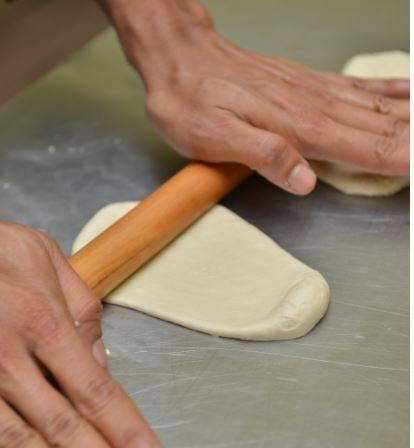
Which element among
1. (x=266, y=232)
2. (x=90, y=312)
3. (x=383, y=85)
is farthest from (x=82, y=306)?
(x=383, y=85)

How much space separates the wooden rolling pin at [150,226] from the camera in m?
0.98

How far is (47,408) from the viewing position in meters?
0.76

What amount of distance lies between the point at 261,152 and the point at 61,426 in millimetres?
512

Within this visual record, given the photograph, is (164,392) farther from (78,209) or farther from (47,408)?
(78,209)

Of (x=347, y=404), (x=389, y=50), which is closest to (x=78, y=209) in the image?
(x=347, y=404)

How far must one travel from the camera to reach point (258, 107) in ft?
3.76

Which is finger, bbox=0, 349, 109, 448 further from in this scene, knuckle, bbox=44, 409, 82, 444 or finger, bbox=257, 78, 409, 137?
finger, bbox=257, 78, 409, 137

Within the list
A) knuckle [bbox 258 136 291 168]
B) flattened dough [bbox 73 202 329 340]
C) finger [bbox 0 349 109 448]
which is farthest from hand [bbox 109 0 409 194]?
finger [bbox 0 349 109 448]

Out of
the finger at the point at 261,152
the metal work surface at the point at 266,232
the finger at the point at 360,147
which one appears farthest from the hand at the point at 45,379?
the finger at the point at 360,147

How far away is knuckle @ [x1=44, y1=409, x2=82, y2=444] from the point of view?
75 centimetres

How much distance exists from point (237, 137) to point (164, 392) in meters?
0.41

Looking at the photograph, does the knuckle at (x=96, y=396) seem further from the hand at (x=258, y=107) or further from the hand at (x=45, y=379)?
the hand at (x=258, y=107)

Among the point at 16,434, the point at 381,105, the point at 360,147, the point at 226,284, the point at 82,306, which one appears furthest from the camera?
the point at 381,105

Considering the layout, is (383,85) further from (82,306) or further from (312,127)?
(82,306)
